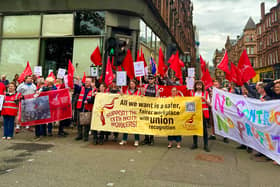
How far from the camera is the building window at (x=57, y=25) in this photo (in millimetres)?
13234

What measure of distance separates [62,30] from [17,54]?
3313 mm

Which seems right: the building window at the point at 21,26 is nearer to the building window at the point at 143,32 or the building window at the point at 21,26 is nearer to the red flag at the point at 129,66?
the building window at the point at 143,32

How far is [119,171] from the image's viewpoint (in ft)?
14.3

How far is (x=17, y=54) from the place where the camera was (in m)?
13.8

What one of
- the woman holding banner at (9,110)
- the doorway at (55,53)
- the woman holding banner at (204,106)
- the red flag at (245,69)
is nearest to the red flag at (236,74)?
the red flag at (245,69)

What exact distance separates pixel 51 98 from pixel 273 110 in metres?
6.37

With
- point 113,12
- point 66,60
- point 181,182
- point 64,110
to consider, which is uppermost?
point 113,12

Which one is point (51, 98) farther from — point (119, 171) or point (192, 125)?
point (192, 125)

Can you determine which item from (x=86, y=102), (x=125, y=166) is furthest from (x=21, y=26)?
(x=125, y=166)

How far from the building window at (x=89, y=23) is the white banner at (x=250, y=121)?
8689mm

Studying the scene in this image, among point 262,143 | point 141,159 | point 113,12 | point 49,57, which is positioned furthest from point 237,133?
point 49,57

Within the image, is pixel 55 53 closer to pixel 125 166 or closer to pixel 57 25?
pixel 57 25

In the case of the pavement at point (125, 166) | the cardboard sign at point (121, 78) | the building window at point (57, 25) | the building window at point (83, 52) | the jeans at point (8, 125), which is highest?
the building window at point (57, 25)

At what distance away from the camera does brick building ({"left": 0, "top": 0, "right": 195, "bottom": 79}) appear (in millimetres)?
12922
